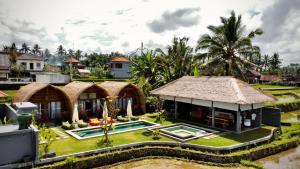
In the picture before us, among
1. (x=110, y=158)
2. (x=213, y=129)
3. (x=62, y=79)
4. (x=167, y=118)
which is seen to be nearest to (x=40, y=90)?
(x=110, y=158)

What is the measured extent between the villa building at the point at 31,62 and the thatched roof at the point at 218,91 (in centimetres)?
4184

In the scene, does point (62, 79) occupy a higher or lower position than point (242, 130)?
higher

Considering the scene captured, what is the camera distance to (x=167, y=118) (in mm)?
22078

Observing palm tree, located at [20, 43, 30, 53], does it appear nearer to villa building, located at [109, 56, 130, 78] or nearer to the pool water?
villa building, located at [109, 56, 130, 78]

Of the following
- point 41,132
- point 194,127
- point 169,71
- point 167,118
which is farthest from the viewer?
point 169,71

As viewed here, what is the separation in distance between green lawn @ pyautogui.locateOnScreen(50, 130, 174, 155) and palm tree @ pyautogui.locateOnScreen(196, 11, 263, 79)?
13.3 metres

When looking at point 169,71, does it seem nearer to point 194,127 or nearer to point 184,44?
point 184,44

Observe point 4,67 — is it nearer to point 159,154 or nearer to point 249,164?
point 159,154

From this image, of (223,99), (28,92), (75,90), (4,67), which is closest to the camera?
(223,99)

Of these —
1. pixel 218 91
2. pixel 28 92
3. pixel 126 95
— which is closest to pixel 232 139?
pixel 218 91

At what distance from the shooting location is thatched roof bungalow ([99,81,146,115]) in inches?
881

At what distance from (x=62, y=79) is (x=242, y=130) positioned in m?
27.3

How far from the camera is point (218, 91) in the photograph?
18281 millimetres

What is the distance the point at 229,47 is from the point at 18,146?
21009 millimetres
